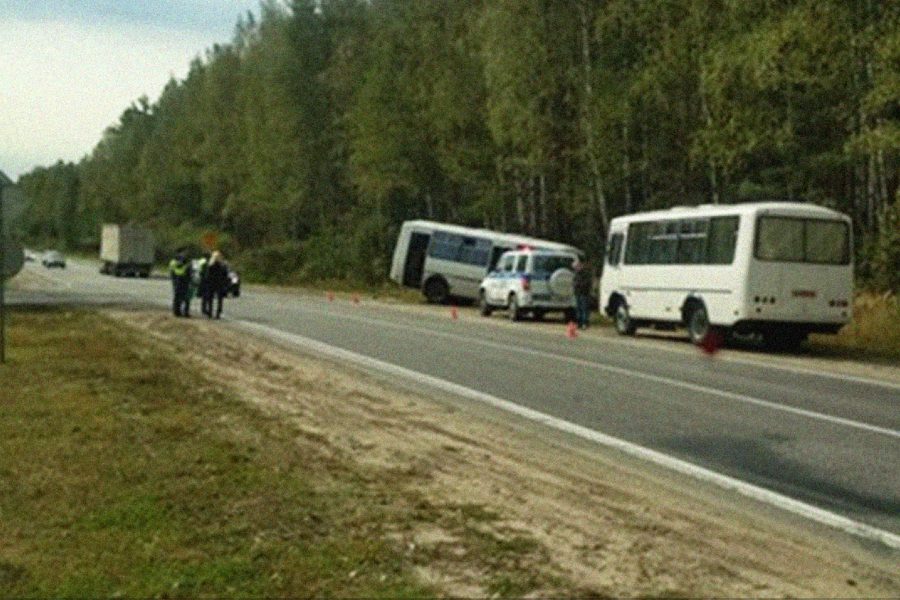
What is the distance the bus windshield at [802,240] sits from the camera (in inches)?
1011

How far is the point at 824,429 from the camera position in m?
13.8

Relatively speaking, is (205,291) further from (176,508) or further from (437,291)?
(176,508)

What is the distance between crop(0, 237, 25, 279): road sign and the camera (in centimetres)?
2000

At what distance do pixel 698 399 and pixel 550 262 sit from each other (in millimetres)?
21961

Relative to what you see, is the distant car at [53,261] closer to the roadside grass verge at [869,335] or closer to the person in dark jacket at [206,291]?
the person in dark jacket at [206,291]

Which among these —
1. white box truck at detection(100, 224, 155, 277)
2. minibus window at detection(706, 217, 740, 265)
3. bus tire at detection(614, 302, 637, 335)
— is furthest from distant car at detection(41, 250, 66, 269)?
minibus window at detection(706, 217, 740, 265)

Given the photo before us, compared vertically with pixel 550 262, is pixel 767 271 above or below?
below

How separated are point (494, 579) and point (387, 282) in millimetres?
58000

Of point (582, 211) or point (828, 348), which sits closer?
point (828, 348)

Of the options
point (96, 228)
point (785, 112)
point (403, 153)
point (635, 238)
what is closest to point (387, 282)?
point (403, 153)

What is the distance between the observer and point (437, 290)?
49.8 m

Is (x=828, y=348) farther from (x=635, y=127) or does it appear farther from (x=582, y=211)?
(x=582, y=211)

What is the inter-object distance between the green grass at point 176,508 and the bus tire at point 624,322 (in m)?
17.4

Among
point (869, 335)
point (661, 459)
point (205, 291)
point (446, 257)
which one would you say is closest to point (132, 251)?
point (446, 257)
